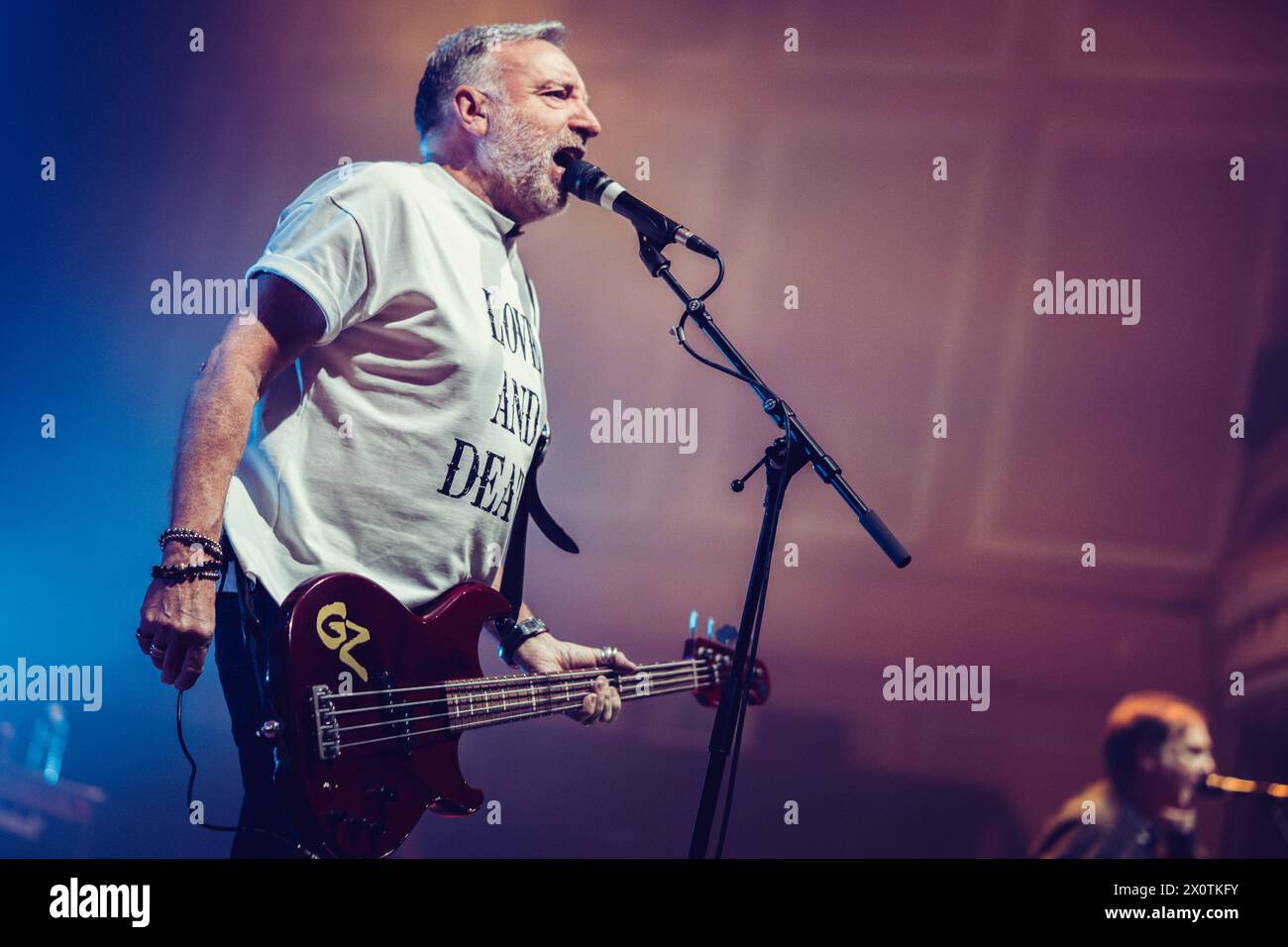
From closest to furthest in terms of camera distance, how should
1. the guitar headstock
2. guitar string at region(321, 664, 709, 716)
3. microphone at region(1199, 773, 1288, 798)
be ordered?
1. guitar string at region(321, 664, 709, 716)
2. the guitar headstock
3. microphone at region(1199, 773, 1288, 798)

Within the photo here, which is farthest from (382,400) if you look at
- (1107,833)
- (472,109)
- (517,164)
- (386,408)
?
(1107,833)

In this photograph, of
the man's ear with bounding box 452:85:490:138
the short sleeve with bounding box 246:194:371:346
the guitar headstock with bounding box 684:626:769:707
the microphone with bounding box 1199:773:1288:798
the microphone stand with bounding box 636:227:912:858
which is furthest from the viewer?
the microphone with bounding box 1199:773:1288:798

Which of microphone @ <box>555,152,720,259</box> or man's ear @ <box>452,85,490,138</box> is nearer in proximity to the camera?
microphone @ <box>555,152,720,259</box>

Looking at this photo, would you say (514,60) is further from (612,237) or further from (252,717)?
(252,717)

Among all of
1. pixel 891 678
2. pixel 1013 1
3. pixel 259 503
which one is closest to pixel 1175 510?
pixel 891 678

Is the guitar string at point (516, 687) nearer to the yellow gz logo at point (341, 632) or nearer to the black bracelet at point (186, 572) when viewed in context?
the yellow gz logo at point (341, 632)

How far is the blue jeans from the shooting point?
1.53 meters

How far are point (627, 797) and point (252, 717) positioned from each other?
4.96ft

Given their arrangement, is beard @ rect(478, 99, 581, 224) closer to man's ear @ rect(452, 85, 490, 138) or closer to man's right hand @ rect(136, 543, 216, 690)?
man's ear @ rect(452, 85, 490, 138)

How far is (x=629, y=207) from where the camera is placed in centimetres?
202

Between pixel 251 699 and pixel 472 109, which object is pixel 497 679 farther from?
pixel 472 109

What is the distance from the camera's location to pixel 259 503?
1.72m

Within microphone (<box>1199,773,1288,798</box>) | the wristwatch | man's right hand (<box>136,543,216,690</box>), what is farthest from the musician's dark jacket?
man's right hand (<box>136,543,216,690</box>)

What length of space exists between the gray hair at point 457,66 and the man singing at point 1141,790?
7.88 ft
